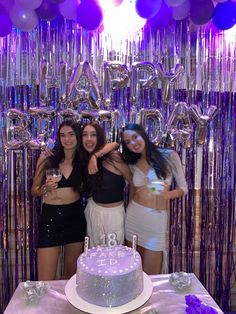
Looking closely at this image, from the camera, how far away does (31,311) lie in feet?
4.24

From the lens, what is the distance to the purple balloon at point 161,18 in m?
2.21

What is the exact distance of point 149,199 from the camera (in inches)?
81.6

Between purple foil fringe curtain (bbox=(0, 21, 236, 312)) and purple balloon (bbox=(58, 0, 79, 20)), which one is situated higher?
purple balloon (bbox=(58, 0, 79, 20))

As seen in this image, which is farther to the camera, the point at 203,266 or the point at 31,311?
the point at 203,266

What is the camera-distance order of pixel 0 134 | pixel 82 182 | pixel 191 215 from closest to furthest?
pixel 82 182 → pixel 0 134 → pixel 191 215

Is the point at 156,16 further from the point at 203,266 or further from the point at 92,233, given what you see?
the point at 203,266

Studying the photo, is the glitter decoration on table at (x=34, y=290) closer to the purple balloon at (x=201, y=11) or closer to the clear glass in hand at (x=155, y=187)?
the clear glass in hand at (x=155, y=187)

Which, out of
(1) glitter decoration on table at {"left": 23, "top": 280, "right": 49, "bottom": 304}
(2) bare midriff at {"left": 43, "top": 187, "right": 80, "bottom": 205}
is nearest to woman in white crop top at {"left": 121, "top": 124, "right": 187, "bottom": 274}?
(2) bare midriff at {"left": 43, "top": 187, "right": 80, "bottom": 205}

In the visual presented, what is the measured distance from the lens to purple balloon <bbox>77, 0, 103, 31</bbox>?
78.9 inches

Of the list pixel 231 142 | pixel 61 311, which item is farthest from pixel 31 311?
pixel 231 142

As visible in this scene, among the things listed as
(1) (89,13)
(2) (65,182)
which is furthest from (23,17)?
(2) (65,182)

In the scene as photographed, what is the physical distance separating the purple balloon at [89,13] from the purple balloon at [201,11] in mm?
604

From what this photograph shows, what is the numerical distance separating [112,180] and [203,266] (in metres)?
1.16

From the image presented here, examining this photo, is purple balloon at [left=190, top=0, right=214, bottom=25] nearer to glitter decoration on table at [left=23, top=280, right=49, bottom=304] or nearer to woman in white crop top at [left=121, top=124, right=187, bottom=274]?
woman in white crop top at [left=121, top=124, right=187, bottom=274]
